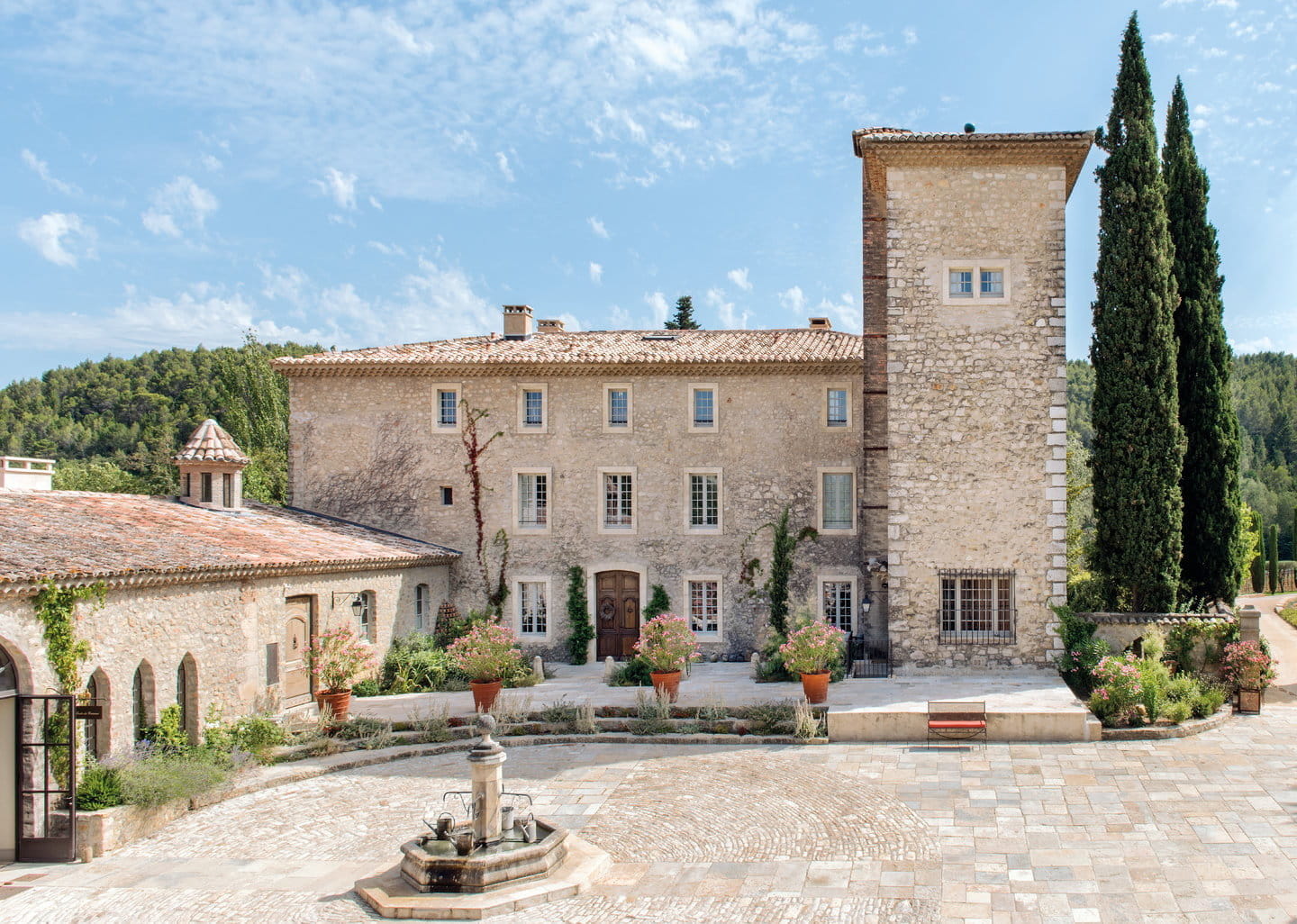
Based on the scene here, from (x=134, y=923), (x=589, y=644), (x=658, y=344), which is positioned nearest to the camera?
(x=134, y=923)

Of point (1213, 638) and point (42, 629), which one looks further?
point (1213, 638)

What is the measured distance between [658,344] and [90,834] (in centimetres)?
1665

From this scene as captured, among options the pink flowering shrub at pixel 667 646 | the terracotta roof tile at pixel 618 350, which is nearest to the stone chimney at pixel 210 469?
the terracotta roof tile at pixel 618 350

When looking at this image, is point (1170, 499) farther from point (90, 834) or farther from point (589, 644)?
point (90, 834)

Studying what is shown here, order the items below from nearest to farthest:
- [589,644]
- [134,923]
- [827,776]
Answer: [134,923]
[827,776]
[589,644]

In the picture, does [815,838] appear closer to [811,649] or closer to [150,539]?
[811,649]

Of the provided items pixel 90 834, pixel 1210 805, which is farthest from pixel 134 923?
pixel 1210 805

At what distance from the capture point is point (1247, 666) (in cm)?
1648

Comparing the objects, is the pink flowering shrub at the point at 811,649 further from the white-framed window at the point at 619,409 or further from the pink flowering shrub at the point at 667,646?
the white-framed window at the point at 619,409

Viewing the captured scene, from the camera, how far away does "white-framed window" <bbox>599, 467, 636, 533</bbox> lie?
23031 mm

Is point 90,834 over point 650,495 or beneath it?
beneath

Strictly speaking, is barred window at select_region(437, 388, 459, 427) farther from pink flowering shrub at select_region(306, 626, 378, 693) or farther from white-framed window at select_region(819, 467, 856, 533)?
white-framed window at select_region(819, 467, 856, 533)

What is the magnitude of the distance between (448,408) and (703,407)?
6224 millimetres

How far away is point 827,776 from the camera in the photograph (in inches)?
521
